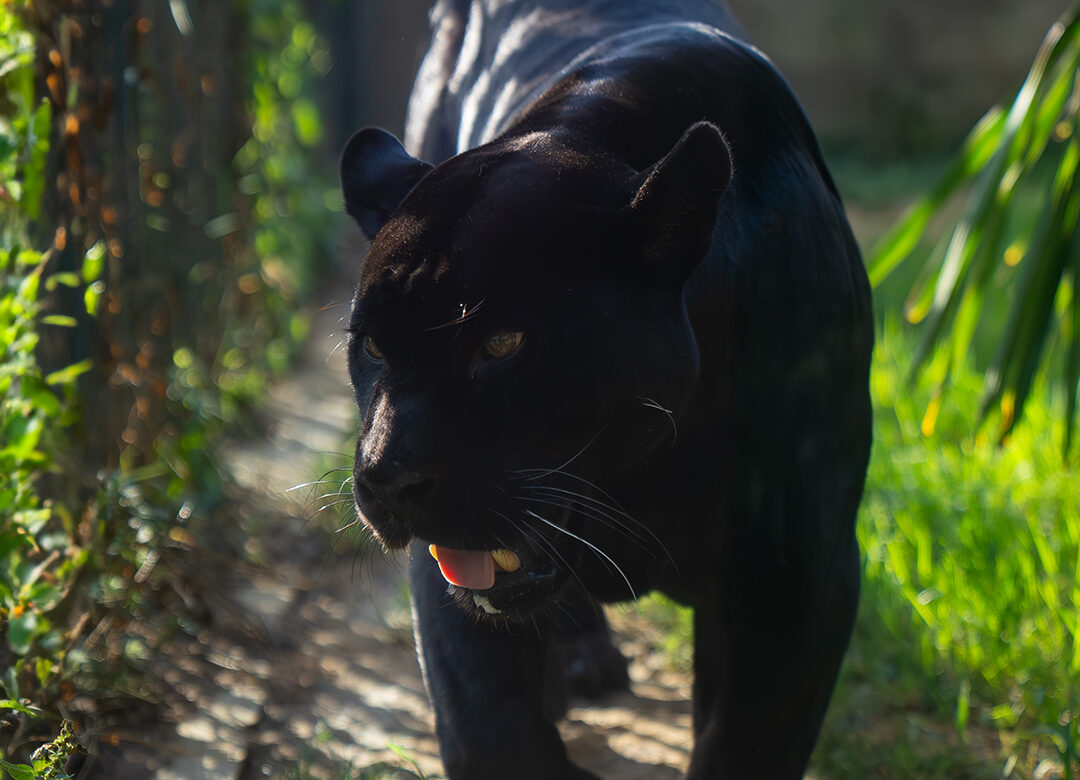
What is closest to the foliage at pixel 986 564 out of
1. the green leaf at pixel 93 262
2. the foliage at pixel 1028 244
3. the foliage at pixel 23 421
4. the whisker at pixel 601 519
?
the foliage at pixel 1028 244

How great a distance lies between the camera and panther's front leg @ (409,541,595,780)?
6.46 ft

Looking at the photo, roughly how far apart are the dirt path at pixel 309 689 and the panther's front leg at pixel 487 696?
1.28 ft

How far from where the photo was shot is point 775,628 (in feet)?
6.44

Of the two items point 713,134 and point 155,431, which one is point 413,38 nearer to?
point 155,431

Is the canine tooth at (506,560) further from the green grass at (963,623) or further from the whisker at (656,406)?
the green grass at (963,623)

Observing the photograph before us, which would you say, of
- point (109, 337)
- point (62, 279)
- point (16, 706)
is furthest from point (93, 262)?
point (16, 706)

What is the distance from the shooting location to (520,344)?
5.26ft

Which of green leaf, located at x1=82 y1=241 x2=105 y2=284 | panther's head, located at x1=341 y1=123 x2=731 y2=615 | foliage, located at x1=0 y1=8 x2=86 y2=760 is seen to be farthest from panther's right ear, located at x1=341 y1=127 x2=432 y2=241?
green leaf, located at x1=82 y1=241 x2=105 y2=284

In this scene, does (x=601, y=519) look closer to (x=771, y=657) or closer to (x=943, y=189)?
(x=771, y=657)

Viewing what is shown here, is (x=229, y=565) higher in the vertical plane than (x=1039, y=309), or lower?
lower

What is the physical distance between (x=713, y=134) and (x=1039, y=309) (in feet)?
5.40

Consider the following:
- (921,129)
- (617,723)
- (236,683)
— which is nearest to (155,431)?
(236,683)

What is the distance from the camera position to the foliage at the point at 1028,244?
9.64 feet

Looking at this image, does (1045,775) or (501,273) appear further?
(1045,775)
